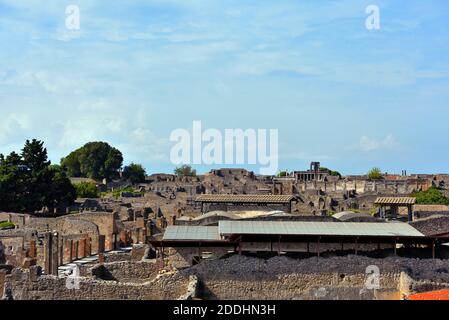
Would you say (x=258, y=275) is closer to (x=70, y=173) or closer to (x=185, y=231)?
(x=185, y=231)

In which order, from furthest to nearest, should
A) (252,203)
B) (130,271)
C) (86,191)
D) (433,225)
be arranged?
(86,191), (252,203), (433,225), (130,271)

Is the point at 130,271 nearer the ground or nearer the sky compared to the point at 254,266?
nearer the ground

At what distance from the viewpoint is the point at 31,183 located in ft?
224

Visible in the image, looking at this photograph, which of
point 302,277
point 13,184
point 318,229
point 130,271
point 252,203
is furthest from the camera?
point 13,184

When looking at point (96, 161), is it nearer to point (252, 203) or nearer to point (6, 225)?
point (6, 225)

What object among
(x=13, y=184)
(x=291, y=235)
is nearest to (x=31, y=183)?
(x=13, y=184)

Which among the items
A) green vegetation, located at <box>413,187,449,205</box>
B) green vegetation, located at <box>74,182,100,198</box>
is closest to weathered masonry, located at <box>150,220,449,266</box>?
green vegetation, located at <box>413,187,449,205</box>

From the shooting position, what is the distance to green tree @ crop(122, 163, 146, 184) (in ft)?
370

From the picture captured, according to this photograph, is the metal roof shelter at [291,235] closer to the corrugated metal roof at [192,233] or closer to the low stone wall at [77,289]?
the corrugated metal roof at [192,233]

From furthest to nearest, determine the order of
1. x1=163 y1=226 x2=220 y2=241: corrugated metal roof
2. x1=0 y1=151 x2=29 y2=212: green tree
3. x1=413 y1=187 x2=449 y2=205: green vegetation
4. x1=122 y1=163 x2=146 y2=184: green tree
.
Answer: x1=122 y1=163 x2=146 y2=184: green tree → x1=413 y1=187 x2=449 y2=205: green vegetation → x1=0 y1=151 x2=29 y2=212: green tree → x1=163 y1=226 x2=220 y2=241: corrugated metal roof

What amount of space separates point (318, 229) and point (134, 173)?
287 ft

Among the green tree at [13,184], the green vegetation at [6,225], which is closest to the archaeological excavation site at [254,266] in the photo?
the green vegetation at [6,225]

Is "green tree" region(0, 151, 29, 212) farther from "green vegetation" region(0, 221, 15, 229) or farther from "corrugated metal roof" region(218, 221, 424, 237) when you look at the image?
"corrugated metal roof" region(218, 221, 424, 237)

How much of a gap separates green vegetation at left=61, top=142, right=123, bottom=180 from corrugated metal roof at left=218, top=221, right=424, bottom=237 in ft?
286
